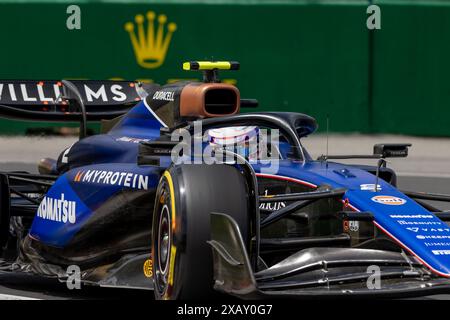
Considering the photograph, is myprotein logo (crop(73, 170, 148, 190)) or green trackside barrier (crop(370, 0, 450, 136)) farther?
green trackside barrier (crop(370, 0, 450, 136))

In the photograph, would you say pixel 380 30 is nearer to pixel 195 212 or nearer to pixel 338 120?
pixel 338 120

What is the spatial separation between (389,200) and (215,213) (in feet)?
3.41

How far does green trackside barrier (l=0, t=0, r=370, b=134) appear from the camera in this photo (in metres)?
14.0

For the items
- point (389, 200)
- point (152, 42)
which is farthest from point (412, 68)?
point (389, 200)

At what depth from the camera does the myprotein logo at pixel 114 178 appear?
6363 mm

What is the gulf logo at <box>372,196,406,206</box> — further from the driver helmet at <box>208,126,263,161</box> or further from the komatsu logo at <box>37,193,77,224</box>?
the komatsu logo at <box>37,193,77,224</box>

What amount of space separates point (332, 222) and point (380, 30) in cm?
813

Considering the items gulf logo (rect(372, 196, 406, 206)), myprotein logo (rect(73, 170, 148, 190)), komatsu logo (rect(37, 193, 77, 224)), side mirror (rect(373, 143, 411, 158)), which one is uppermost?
side mirror (rect(373, 143, 411, 158))

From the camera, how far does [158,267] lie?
5789 mm

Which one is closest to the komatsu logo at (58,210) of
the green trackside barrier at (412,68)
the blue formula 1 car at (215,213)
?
the blue formula 1 car at (215,213)

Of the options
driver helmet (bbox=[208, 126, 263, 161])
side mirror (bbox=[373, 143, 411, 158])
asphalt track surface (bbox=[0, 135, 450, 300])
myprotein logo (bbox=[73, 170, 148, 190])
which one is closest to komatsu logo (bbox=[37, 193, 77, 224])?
myprotein logo (bbox=[73, 170, 148, 190])

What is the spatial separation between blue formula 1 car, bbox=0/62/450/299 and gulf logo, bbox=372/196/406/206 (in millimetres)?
10

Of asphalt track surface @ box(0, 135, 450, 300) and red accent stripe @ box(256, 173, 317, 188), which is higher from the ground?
red accent stripe @ box(256, 173, 317, 188)
